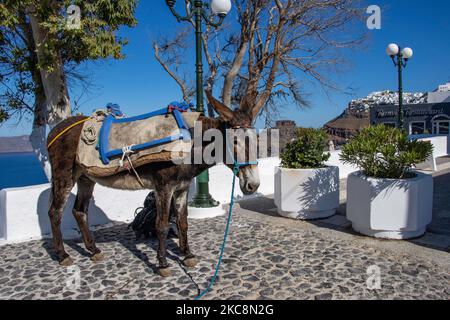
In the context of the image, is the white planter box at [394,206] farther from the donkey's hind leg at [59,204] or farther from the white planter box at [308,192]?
the donkey's hind leg at [59,204]

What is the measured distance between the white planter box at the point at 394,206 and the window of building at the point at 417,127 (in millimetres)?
33791

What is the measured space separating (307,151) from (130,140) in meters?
4.08

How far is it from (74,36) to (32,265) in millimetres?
4995

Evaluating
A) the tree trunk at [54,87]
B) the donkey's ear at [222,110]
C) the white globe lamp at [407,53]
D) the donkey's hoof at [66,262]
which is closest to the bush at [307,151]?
the donkey's ear at [222,110]

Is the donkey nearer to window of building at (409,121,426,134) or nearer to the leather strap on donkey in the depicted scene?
the leather strap on donkey

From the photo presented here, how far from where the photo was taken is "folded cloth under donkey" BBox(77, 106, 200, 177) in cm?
388

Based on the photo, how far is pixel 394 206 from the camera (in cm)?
514

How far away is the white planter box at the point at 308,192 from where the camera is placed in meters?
6.54

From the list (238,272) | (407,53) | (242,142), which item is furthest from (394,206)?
(407,53)

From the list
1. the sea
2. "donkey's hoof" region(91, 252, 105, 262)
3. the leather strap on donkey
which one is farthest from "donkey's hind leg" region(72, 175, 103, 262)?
the sea

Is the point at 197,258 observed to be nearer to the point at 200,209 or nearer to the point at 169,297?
the point at 169,297

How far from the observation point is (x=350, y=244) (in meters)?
5.13

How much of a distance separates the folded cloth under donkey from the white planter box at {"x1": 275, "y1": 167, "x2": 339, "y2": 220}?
3.20 meters
